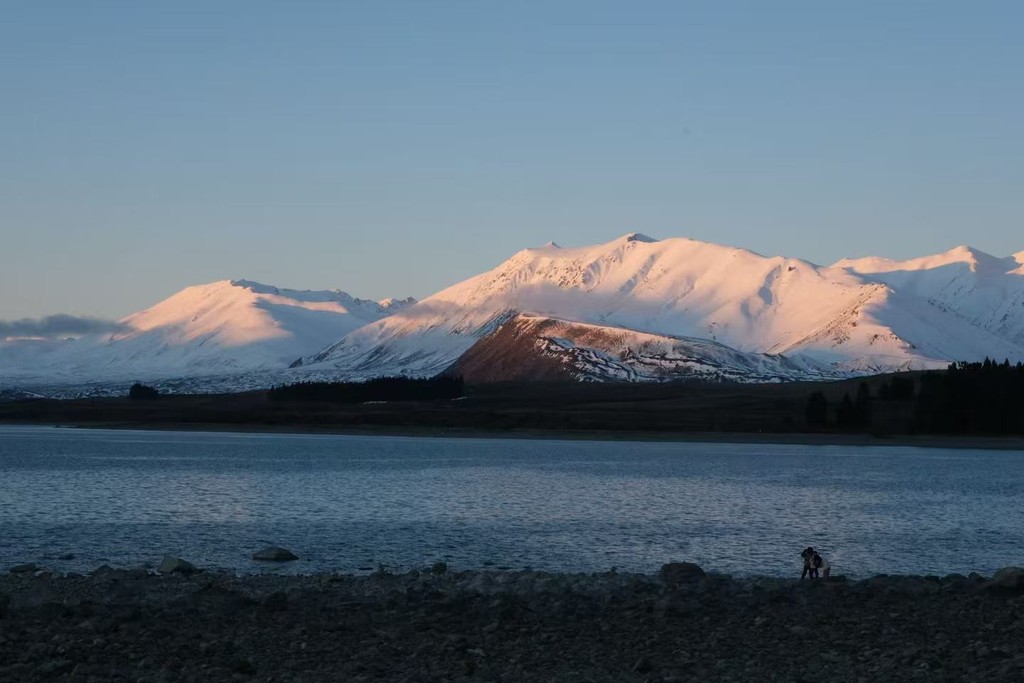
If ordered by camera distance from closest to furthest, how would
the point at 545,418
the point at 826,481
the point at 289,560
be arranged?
the point at 289,560
the point at 826,481
the point at 545,418

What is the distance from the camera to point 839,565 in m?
46.9

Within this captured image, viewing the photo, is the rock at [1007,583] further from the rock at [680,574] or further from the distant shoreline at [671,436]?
the distant shoreline at [671,436]

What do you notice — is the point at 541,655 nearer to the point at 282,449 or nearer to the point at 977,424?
the point at 282,449

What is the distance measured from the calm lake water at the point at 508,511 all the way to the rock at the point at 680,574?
5545 millimetres

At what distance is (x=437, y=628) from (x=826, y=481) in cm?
7163

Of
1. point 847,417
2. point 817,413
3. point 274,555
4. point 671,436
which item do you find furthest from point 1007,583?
point 817,413

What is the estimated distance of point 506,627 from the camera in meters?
30.2

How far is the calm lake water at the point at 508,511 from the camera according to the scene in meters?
48.4

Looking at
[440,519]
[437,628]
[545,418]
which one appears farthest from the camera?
[545,418]

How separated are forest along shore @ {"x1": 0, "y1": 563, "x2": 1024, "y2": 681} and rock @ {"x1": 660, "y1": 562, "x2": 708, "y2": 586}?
0.07 meters

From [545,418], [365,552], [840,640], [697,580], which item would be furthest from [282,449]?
[840,640]

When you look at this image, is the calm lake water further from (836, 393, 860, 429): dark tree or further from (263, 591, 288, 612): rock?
(836, 393, 860, 429): dark tree

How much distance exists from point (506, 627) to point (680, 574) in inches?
391

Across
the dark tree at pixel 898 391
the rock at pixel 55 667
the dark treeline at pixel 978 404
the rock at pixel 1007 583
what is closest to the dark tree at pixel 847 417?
the dark treeline at pixel 978 404
